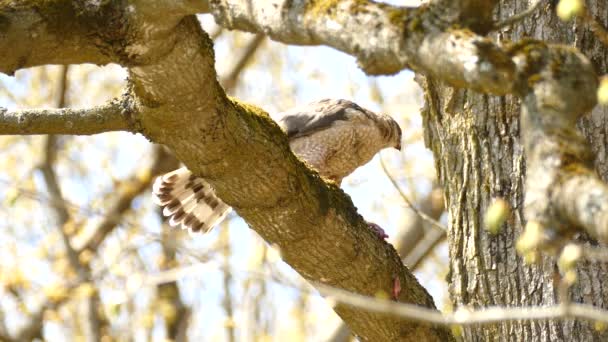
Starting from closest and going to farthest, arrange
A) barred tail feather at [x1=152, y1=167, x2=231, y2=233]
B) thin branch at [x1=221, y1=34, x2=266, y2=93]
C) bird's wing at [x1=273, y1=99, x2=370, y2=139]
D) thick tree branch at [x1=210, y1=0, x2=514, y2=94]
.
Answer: thick tree branch at [x1=210, y1=0, x2=514, y2=94], barred tail feather at [x1=152, y1=167, x2=231, y2=233], bird's wing at [x1=273, y1=99, x2=370, y2=139], thin branch at [x1=221, y1=34, x2=266, y2=93]

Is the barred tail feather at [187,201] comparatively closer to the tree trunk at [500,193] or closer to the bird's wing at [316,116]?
the bird's wing at [316,116]

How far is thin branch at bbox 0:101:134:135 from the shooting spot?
374 cm

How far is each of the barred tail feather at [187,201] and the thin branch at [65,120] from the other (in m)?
2.56

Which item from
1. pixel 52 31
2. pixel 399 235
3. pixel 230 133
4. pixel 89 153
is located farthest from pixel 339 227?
pixel 89 153

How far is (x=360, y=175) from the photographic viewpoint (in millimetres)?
9281

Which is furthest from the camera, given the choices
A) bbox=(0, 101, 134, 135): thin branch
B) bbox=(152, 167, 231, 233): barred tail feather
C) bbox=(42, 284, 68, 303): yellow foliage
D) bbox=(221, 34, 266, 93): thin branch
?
bbox=(221, 34, 266, 93): thin branch

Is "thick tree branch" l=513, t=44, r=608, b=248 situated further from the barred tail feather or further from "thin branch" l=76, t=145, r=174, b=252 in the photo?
"thin branch" l=76, t=145, r=174, b=252

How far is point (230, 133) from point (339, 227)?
666mm

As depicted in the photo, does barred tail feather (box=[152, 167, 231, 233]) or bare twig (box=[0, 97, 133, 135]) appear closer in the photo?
bare twig (box=[0, 97, 133, 135])

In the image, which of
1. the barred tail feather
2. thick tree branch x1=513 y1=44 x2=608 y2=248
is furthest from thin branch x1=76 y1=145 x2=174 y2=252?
thick tree branch x1=513 y1=44 x2=608 y2=248

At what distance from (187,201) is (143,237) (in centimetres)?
180

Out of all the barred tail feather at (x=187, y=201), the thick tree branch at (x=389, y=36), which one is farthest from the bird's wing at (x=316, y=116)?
the thick tree branch at (x=389, y=36)

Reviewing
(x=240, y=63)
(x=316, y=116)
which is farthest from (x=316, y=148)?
(x=240, y=63)

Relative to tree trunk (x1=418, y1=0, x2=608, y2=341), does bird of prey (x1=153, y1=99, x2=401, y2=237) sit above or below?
above
